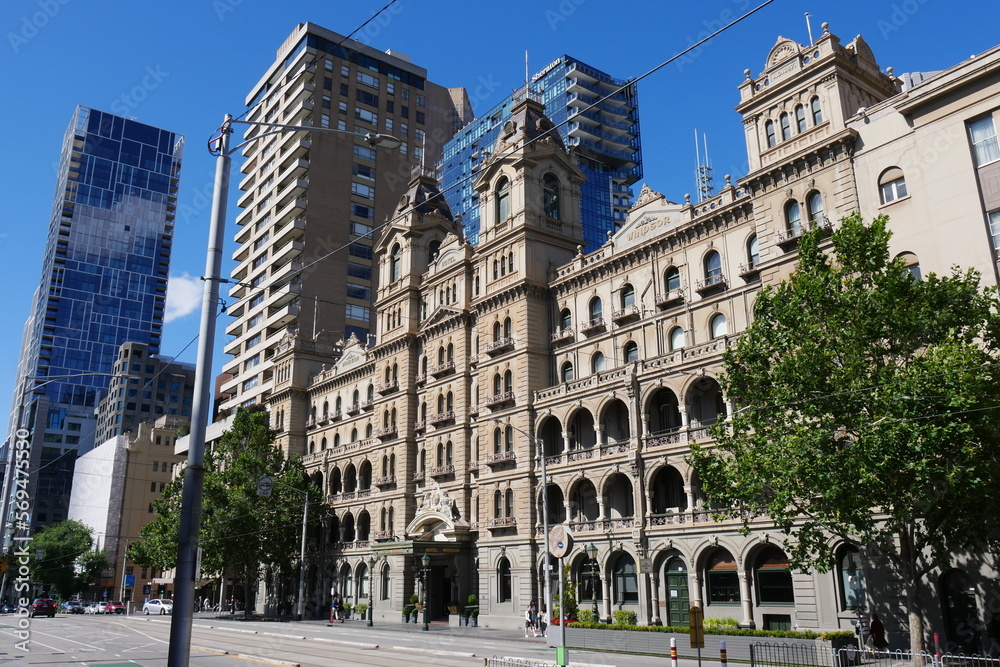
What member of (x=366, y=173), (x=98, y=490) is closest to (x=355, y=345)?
(x=366, y=173)

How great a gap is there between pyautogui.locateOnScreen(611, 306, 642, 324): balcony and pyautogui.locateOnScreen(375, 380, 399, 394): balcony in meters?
21.1

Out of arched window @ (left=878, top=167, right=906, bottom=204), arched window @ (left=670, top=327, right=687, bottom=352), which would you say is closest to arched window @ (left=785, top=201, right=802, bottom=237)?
arched window @ (left=878, top=167, right=906, bottom=204)

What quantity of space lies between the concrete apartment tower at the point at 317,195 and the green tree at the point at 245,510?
55.5ft

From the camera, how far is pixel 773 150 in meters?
37.3

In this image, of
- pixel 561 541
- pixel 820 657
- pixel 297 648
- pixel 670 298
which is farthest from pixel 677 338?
pixel 561 541

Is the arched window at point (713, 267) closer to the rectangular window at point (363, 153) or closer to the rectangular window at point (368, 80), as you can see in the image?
the rectangular window at point (363, 153)

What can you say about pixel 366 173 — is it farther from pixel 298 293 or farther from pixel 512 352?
pixel 512 352

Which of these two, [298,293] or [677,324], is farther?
[298,293]

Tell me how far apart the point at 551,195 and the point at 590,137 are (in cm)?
8416

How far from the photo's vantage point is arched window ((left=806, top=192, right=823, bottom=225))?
35.1 metres

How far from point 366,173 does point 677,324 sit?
64129 mm

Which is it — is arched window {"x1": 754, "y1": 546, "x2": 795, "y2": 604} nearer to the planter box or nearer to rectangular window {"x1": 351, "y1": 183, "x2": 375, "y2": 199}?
the planter box

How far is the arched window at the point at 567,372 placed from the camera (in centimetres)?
4819

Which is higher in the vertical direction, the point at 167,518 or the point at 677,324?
the point at 677,324
